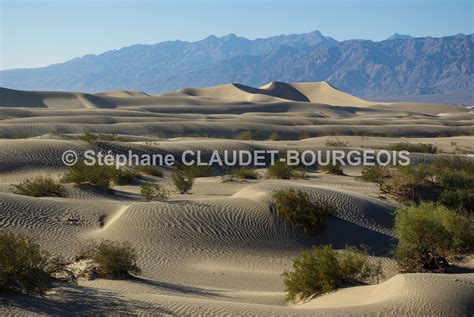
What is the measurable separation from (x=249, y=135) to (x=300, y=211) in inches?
1203

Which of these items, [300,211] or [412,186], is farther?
[412,186]

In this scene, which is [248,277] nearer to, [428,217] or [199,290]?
[199,290]

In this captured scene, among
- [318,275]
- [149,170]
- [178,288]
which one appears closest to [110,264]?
[178,288]

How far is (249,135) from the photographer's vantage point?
154 ft

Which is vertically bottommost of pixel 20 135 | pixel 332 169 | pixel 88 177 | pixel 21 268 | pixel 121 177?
pixel 332 169

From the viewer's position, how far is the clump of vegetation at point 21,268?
822 centimetres

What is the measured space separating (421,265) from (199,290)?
441 cm

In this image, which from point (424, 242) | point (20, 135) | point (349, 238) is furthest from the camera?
point (20, 135)

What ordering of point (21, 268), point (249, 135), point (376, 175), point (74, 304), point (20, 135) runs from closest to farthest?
point (74, 304)
point (21, 268)
point (376, 175)
point (20, 135)
point (249, 135)

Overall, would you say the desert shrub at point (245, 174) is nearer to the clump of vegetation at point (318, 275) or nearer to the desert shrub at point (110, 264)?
the desert shrub at point (110, 264)

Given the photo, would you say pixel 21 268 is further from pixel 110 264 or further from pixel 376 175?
pixel 376 175

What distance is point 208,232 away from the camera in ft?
51.6

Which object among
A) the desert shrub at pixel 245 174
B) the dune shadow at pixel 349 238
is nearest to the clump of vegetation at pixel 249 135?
the desert shrub at pixel 245 174

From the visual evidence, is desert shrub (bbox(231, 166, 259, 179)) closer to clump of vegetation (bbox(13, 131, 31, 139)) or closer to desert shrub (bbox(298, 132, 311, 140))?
clump of vegetation (bbox(13, 131, 31, 139))
